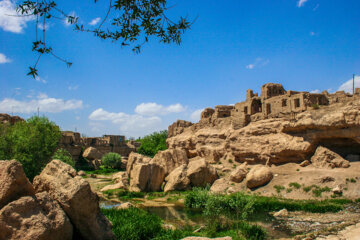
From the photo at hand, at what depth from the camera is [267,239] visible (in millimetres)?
10984

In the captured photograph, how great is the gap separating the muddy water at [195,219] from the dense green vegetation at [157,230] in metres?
1.29

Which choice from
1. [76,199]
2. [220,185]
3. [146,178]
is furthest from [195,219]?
[76,199]

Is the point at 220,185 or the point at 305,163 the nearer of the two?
the point at 305,163

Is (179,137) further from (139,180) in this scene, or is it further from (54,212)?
(54,212)

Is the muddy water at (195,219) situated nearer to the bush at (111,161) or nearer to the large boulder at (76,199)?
the large boulder at (76,199)

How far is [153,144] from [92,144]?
1105 centimetres

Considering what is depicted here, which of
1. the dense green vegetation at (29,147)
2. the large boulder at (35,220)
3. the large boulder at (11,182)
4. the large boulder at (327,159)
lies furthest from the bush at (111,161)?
the large boulder at (11,182)

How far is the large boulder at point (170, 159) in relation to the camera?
2616cm

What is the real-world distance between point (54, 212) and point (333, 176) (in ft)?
58.0

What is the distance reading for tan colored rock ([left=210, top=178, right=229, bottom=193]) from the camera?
2100cm

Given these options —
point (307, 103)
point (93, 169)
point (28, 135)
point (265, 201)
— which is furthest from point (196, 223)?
point (93, 169)

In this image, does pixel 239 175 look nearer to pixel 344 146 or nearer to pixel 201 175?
pixel 201 175

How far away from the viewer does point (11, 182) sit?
5.36 meters

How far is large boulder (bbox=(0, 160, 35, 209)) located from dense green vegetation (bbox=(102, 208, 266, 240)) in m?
3.36
